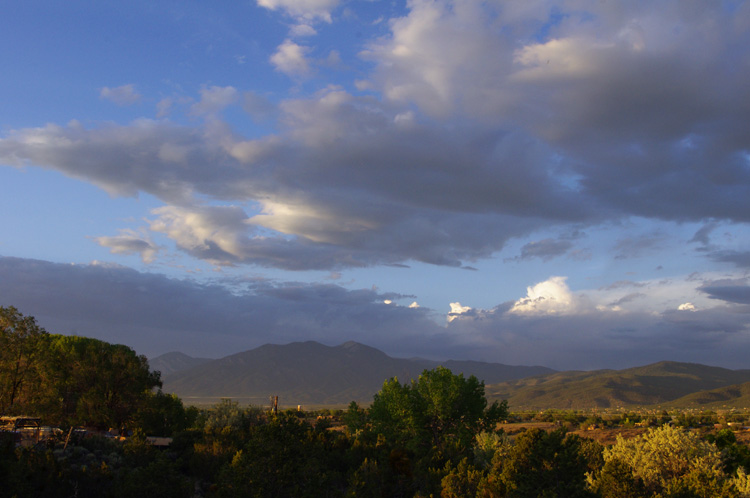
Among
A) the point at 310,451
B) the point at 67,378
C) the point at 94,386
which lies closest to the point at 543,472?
the point at 310,451

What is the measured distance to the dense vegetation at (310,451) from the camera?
20.9 metres

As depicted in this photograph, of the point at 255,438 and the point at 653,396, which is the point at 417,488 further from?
the point at 653,396

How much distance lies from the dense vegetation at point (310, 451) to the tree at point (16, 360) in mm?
82

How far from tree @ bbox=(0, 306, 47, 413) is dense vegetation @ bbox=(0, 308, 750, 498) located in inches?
3.2

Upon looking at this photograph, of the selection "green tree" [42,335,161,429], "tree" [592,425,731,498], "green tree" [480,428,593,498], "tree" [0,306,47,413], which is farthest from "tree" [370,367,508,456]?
"tree" [0,306,47,413]

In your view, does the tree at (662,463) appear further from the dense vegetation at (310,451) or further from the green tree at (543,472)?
the green tree at (543,472)

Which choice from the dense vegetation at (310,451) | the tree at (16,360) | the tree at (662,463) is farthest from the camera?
the tree at (16,360)

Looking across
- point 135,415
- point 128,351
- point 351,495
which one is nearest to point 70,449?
point 351,495

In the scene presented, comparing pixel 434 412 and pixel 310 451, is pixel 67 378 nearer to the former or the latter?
pixel 434 412

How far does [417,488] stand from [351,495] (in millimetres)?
7852

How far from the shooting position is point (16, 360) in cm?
4309

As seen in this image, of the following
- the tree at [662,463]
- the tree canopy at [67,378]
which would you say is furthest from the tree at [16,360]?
the tree at [662,463]

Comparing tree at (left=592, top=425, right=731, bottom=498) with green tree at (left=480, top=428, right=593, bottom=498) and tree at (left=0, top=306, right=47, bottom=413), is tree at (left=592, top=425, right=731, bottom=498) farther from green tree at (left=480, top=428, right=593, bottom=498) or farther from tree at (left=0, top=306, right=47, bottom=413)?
tree at (left=0, top=306, right=47, bottom=413)

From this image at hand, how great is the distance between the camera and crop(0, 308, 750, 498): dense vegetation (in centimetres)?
2087
